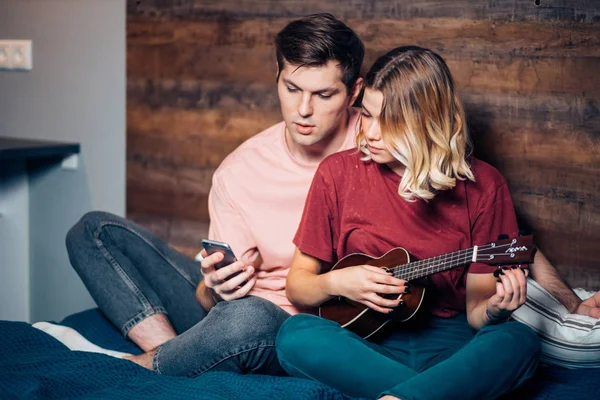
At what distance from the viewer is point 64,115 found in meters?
2.52

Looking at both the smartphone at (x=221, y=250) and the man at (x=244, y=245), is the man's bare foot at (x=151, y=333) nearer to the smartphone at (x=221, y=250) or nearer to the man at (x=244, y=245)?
the man at (x=244, y=245)

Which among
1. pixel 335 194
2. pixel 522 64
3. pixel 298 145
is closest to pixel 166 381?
pixel 335 194

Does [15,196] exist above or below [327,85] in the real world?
below

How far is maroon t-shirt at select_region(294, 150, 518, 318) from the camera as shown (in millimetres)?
1557

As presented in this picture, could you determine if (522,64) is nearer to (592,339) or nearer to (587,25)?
(587,25)

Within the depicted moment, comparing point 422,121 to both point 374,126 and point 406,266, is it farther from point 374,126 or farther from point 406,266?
point 406,266

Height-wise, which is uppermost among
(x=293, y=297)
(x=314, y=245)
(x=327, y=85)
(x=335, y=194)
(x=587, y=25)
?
(x=587, y=25)

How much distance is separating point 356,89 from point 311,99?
0.52 feet

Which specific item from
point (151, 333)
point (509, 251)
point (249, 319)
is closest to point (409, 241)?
point (509, 251)

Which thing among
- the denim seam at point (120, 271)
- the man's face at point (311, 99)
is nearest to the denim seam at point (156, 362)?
the denim seam at point (120, 271)

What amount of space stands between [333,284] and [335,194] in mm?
240

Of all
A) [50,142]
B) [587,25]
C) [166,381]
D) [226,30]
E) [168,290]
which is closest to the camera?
[166,381]

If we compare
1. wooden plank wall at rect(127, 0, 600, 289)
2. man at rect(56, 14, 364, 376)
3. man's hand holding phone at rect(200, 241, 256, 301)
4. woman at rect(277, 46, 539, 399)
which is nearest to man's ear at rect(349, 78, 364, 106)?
man at rect(56, 14, 364, 376)

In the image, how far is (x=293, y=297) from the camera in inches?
62.3
